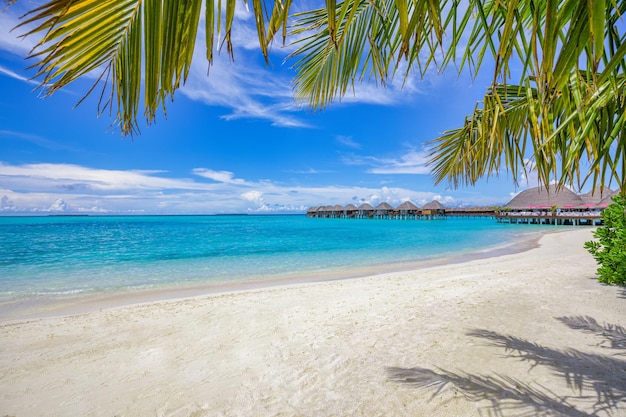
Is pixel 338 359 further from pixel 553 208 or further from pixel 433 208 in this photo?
pixel 433 208

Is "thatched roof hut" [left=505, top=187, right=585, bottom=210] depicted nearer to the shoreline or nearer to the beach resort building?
the beach resort building

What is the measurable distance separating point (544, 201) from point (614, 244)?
2201 inches

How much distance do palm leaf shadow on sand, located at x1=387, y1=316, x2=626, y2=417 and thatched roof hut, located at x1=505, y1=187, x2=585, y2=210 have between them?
48.5 m

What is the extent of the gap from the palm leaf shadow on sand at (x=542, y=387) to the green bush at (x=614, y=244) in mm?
2427

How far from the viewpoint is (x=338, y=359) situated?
10.3 ft

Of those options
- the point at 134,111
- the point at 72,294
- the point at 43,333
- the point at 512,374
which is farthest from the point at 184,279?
the point at 134,111

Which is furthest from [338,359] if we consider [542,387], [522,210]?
[522,210]

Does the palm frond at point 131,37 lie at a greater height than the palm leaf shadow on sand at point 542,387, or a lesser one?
greater

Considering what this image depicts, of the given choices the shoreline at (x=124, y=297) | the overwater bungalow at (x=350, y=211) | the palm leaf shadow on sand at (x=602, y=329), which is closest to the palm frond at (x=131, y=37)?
the palm leaf shadow on sand at (x=602, y=329)

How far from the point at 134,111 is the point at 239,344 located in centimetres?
347

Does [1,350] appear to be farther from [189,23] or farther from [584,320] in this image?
[584,320]

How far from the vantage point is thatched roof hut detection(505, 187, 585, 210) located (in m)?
42.9

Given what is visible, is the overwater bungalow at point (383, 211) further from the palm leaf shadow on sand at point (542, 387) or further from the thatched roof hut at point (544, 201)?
the palm leaf shadow on sand at point (542, 387)

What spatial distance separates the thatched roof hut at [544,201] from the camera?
141 ft
